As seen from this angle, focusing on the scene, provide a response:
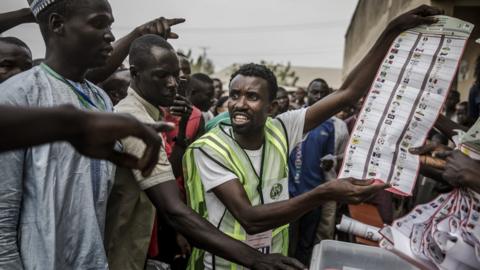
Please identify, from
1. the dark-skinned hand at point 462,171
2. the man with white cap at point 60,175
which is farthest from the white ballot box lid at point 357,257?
the dark-skinned hand at point 462,171

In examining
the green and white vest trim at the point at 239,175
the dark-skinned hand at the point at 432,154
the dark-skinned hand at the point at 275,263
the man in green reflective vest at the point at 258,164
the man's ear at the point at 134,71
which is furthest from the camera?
the man's ear at the point at 134,71

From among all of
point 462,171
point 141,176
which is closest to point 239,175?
point 141,176

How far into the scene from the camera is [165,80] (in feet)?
7.76

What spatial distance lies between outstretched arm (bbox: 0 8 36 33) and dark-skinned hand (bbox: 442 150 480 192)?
7.11ft

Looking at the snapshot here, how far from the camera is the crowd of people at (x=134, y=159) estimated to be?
105 centimetres

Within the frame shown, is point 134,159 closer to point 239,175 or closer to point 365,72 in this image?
point 239,175

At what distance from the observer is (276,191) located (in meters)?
2.11

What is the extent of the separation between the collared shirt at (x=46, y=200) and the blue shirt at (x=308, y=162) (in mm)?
3161

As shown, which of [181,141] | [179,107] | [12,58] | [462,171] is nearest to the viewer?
[462,171]

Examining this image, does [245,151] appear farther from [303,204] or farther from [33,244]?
[33,244]

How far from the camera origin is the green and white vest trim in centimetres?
203

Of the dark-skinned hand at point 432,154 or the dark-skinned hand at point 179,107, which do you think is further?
the dark-skinned hand at point 179,107

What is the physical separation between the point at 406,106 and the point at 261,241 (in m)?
0.84

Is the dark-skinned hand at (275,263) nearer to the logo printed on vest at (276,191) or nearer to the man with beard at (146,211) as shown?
the man with beard at (146,211)
